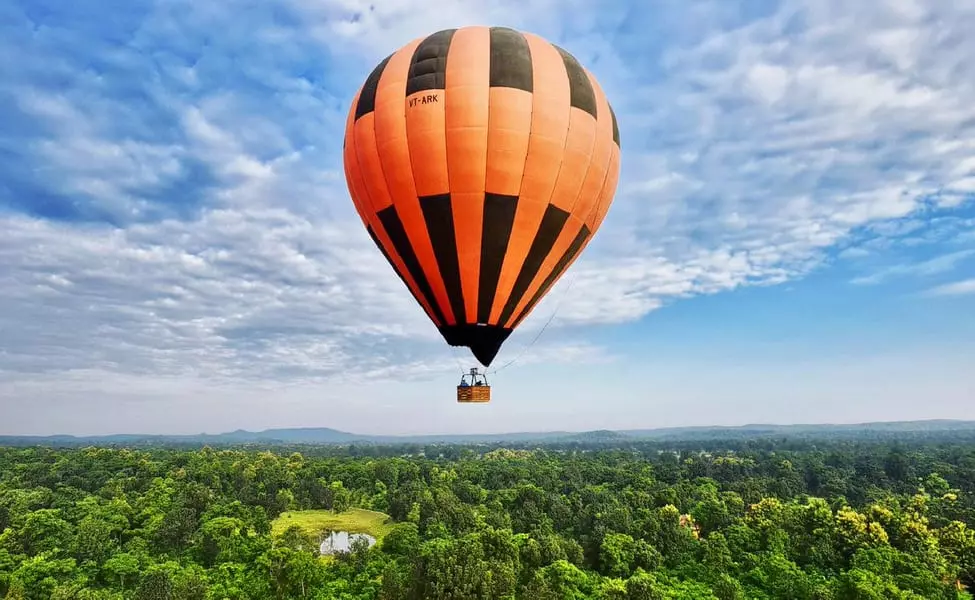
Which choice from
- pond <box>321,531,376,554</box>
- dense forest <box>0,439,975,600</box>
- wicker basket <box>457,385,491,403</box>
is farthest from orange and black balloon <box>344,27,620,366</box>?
pond <box>321,531,376,554</box>

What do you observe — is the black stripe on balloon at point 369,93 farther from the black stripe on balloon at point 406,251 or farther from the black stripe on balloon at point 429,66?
the black stripe on balloon at point 406,251

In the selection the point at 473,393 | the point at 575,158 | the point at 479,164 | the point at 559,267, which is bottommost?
the point at 473,393

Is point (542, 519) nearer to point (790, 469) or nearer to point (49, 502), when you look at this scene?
point (49, 502)

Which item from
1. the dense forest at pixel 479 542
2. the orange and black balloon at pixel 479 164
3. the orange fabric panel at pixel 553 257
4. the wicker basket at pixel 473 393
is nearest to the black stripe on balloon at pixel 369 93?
the orange and black balloon at pixel 479 164

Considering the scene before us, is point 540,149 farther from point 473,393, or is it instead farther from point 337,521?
point 337,521

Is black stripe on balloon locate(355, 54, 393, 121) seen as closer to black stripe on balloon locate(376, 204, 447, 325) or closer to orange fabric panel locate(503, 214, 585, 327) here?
black stripe on balloon locate(376, 204, 447, 325)

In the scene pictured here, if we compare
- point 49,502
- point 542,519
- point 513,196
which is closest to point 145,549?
point 49,502

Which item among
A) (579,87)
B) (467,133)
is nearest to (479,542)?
(467,133)
